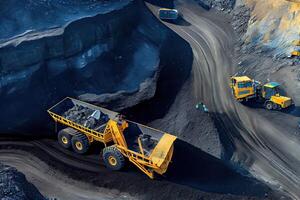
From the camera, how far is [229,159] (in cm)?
2247

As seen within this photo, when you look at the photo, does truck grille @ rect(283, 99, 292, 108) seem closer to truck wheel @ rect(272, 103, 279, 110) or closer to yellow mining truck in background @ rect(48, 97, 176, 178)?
truck wheel @ rect(272, 103, 279, 110)

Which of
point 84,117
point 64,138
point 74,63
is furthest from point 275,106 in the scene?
point 74,63

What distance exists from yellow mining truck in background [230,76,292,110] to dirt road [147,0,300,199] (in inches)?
25.0

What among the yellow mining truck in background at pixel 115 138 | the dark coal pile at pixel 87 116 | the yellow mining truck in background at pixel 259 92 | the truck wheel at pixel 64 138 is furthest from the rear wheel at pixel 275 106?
the truck wheel at pixel 64 138

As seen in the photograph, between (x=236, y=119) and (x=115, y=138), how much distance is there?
9.05 metres

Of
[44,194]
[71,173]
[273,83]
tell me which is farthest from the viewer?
[273,83]

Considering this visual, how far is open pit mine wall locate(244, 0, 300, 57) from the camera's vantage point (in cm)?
3075

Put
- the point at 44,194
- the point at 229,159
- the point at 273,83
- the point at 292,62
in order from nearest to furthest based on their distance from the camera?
the point at 44,194 → the point at 229,159 → the point at 273,83 → the point at 292,62

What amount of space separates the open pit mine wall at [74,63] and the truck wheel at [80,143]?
3180mm

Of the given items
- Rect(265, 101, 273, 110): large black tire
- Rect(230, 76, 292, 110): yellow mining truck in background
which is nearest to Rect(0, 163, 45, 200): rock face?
Rect(230, 76, 292, 110): yellow mining truck in background

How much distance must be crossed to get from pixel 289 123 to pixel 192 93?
6.79 meters

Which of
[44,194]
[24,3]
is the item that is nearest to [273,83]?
[44,194]

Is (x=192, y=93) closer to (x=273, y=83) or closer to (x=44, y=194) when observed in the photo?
(x=273, y=83)

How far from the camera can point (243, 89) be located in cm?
2705
